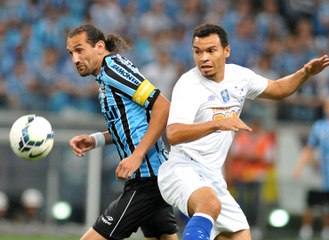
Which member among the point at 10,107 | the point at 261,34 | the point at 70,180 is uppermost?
the point at 261,34

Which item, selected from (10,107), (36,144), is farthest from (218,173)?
(10,107)

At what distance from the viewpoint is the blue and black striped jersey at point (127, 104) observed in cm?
675

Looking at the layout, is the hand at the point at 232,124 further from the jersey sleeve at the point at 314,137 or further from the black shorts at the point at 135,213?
the jersey sleeve at the point at 314,137

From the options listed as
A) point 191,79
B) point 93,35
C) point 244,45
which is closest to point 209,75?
point 191,79

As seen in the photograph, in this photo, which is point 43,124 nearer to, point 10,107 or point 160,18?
point 10,107

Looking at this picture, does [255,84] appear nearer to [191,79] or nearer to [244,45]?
[191,79]

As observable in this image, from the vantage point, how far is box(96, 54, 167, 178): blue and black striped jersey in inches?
266

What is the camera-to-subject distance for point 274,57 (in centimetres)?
1540

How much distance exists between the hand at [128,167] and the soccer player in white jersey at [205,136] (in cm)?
26

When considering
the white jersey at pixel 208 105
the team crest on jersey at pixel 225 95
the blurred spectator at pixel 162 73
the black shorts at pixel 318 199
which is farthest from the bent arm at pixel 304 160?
the team crest on jersey at pixel 225 95

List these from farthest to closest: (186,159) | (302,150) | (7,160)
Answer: (302,150), (7,160), (186,159)

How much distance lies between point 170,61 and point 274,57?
2.01 meters

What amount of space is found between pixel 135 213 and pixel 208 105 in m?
0.98

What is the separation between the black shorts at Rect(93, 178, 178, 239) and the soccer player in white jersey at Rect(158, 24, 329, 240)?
220 millimetres
